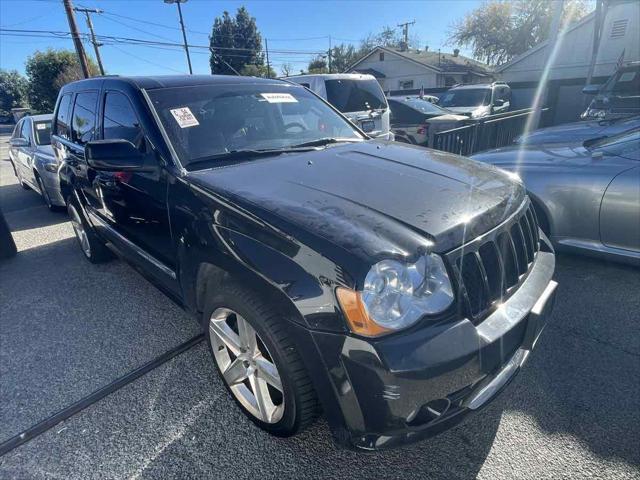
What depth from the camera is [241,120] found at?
270 centimetres

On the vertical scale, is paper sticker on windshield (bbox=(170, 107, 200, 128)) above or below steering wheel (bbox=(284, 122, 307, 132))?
above

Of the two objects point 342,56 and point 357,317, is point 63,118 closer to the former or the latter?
point 357,317

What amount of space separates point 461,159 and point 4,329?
3.87 meters

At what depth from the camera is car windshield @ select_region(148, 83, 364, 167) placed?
2.40 m

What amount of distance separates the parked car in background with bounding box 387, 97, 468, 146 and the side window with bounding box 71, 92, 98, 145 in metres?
6.05

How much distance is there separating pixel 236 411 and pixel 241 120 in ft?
6.29

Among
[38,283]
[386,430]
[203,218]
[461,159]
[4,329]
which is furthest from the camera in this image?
[38,283]

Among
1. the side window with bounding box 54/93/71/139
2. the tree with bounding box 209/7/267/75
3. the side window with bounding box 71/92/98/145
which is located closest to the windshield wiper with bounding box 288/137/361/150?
the side window with bounding box 71/92/98/145

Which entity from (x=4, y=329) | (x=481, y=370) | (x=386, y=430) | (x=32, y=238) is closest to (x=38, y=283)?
(x=4, y=329)

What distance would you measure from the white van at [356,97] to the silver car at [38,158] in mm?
4572

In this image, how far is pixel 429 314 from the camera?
147 cm

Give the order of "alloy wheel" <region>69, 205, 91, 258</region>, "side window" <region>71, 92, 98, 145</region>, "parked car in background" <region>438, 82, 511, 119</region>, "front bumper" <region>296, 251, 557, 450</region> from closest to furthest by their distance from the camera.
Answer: "front bumper" <region>296, 251, 557, 450</region>, "side window" <region>71, 92, 98, 145</region>, "alloy wheel" <region>69, 205, 91, 258</region>, "parked car in background" <region>438, 82, 511, 119</region>

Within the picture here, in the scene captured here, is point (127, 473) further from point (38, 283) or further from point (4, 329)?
point (38, 283)

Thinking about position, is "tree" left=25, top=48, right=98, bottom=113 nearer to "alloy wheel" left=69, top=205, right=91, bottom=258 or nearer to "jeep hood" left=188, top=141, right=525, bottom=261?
"alloy wheel" left=69, top=205, right=91, bottom=258
